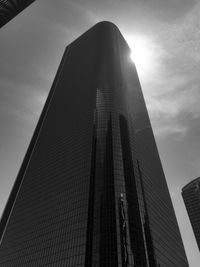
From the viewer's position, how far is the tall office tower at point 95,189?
82.6m

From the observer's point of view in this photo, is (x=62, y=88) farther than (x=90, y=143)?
Yes

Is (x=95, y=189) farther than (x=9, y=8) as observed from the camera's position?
Yes

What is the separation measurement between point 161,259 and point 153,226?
11.2 m

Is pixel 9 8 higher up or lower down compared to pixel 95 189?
lower down

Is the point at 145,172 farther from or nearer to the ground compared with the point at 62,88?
nearer to the ground

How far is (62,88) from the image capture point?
167 meters

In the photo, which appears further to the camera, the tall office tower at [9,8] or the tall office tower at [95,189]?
the tall office tower at [95,189]

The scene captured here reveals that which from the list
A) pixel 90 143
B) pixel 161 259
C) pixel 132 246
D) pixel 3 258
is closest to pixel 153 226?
pixel 161 259

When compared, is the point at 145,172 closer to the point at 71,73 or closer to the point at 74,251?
the point at 74,251

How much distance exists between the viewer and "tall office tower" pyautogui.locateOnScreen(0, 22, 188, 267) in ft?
271

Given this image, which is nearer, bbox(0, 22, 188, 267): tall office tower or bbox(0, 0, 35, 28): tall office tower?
bbox(0, 0, 35, 28): tall office tower

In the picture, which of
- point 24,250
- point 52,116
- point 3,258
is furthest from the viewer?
point 52,116

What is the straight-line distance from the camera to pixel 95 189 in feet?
308

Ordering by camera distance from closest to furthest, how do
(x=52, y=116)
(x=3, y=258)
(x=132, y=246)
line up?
(x=132, y=246)
(x=3, y=258)
(x=52, y=116)
